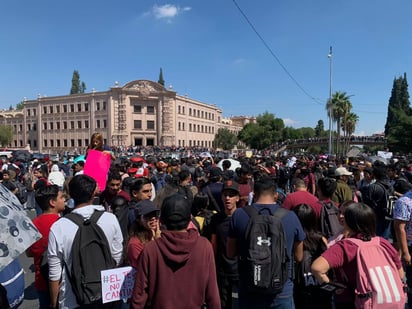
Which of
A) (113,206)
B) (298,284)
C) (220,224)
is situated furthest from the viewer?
(113,206)

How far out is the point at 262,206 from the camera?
288 centimetres

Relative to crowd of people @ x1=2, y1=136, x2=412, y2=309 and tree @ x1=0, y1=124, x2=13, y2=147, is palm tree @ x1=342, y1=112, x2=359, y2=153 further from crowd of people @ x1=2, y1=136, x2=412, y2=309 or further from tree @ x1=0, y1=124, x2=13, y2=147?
tree @ x1=0, y1=124, x2=13, y2=147

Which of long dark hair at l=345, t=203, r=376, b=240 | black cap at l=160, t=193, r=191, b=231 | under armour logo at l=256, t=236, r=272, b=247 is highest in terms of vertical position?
black cap at l=160, t=193, r=191, b=231

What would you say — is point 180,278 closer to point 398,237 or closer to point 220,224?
point 220,224


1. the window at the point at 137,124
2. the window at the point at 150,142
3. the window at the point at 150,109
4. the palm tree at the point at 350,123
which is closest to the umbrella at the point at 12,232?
the palm tree at the point at 350,123

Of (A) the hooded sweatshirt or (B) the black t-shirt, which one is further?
(B) the black t-shirt

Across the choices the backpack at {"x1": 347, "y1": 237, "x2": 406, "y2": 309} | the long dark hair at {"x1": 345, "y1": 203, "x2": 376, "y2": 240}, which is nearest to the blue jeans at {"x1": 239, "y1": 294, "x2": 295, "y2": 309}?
the backpack at {"x1": 347, "y1": 237, "x2": 406, "y2": 309}

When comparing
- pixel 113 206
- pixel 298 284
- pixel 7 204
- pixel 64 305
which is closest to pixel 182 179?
pixel 113 206

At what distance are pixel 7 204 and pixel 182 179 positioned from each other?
14.0 ft

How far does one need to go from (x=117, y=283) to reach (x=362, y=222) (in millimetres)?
2003

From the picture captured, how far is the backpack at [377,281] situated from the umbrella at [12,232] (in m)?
2.31

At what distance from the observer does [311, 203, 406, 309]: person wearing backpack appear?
2.21 meters

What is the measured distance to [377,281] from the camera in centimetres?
222

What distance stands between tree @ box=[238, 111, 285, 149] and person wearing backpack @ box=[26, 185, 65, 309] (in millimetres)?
61937
